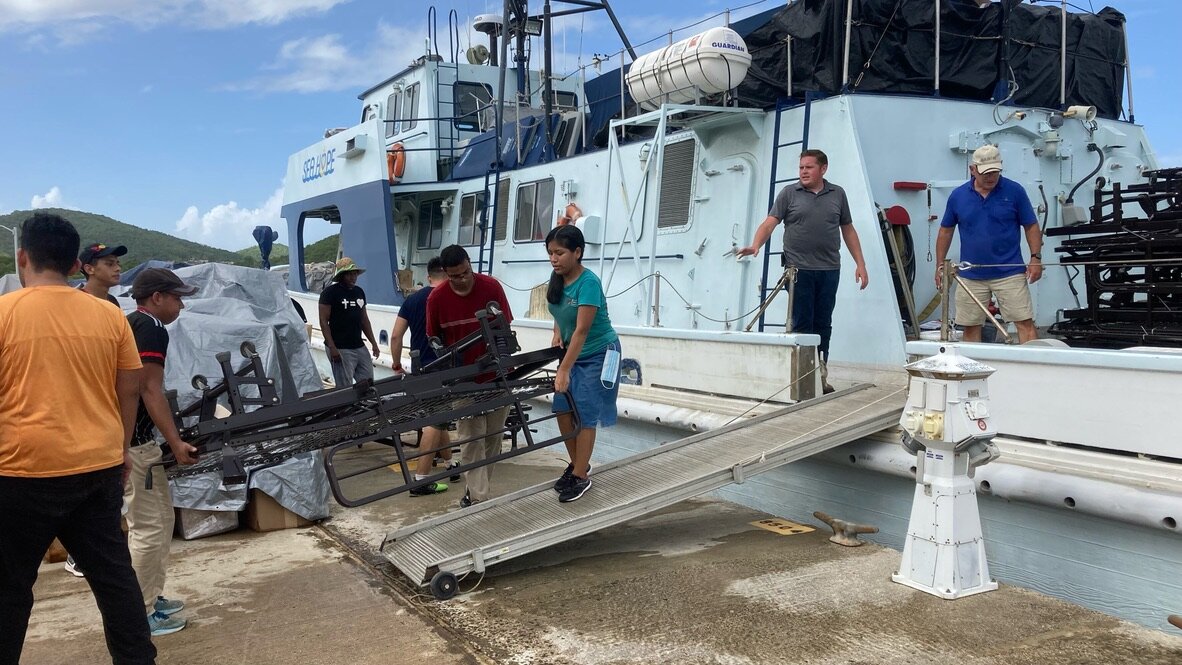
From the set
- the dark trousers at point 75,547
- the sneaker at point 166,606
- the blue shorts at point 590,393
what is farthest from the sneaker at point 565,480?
the dark trousers at point 75,547

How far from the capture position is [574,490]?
4629 mm

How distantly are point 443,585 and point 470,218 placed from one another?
772 cm

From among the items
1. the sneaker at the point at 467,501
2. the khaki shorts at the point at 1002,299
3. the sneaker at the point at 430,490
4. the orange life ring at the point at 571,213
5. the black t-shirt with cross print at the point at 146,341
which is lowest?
the sneaker at the point at 430,490

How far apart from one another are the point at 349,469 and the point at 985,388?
5014mm

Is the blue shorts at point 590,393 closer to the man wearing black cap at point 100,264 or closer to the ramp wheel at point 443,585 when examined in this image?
the ramp wheel at point 443,585

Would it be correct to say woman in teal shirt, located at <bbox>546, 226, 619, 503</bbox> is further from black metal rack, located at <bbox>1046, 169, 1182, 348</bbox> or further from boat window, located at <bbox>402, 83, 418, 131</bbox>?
boat window, located at <bbox>402, 83, 418, 131</bbox>

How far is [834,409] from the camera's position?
16.7 feet

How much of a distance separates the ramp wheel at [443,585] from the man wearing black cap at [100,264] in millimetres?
2094

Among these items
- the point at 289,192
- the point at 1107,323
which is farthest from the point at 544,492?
the point at 289,192

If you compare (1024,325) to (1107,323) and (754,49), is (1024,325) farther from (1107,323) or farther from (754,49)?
(754,49)

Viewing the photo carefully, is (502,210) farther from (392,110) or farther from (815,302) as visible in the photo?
(815,302)

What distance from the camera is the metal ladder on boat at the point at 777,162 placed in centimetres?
645

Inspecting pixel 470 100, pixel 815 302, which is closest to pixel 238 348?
pixel 815 302

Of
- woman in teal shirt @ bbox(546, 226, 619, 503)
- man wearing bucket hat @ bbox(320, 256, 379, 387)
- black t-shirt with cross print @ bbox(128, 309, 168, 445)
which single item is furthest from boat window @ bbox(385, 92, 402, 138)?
black t-shirt with cross print @ bbox(128, 309, 168, 445)
